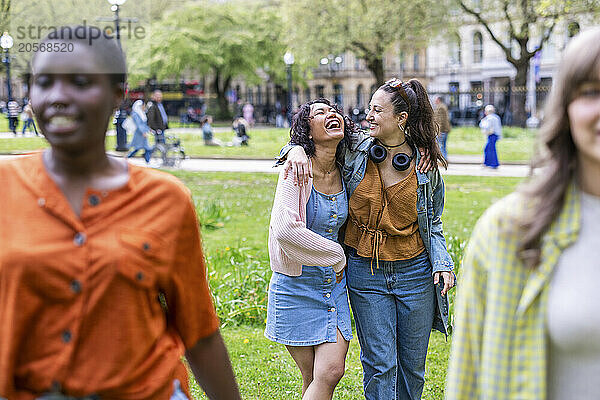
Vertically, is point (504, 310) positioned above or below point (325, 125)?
below

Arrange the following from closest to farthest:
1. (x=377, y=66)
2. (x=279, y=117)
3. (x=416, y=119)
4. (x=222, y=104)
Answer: (x=416, y=119) < (x=377, y=66) < (x=279, y=117) < (x=222, y=104)

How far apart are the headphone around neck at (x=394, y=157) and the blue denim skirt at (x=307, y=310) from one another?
65cm

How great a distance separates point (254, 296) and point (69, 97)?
15.9 ft

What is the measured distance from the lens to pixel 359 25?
36875 millimetres

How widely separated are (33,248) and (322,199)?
7.44ft

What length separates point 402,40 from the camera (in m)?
38.3

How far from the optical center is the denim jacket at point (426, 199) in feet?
13.6

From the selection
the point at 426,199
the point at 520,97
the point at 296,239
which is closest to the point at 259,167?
the point at 426,199

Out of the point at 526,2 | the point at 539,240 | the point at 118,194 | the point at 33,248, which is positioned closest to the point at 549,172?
the point at 539,240

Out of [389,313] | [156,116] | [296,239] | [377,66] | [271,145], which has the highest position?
[377,66]

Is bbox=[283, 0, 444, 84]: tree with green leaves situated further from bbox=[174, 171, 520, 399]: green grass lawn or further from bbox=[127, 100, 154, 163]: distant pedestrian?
bbox=[174, 171, 520, 399]: green grass lawn

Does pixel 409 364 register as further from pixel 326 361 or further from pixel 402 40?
pixel 402 40

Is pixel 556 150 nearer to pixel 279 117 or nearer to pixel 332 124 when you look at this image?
pixel 332 124

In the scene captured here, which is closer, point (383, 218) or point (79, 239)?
point (79, 239)
